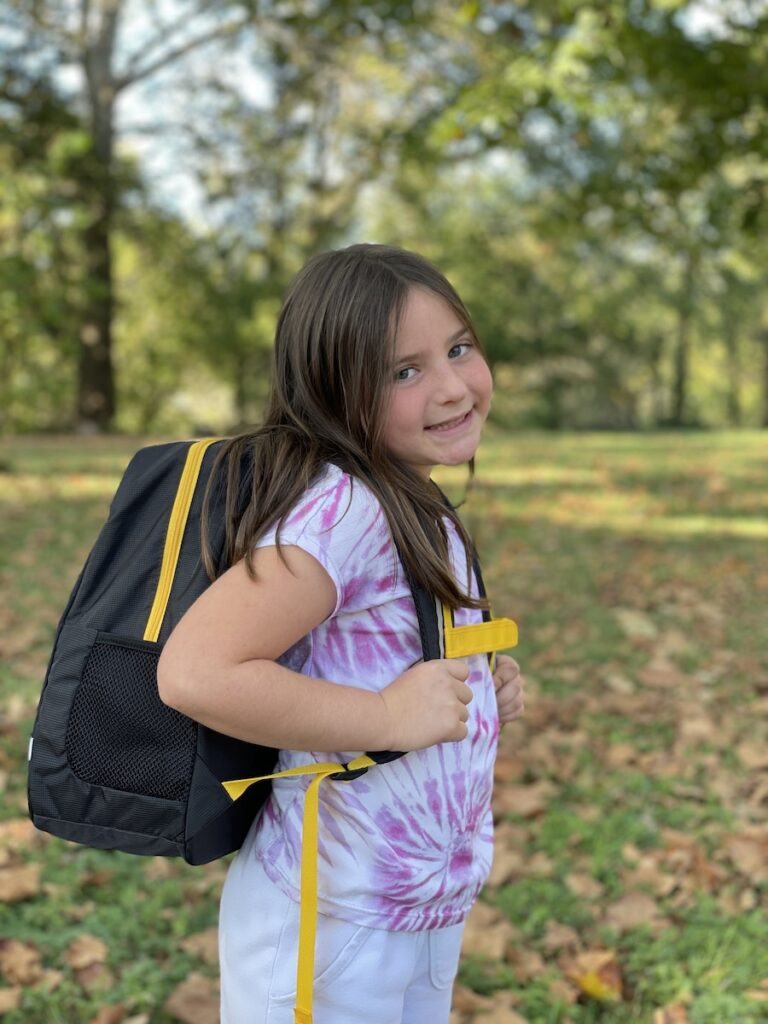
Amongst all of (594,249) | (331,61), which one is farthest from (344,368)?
(594,249)

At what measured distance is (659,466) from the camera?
40.5 ft

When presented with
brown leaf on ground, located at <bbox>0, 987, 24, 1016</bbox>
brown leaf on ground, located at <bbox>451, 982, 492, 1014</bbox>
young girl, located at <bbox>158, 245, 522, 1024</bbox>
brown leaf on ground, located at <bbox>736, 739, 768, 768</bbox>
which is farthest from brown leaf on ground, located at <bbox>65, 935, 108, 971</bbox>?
brown leaf on ground, located at <bbox>736, 739, 768, 768</bbox>

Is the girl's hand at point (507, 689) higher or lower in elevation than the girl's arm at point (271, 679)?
lower

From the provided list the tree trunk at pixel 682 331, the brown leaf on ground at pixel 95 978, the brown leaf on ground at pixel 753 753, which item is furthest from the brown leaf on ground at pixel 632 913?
the tree trunk at pixel 682 331

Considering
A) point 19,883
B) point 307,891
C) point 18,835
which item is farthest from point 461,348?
point 18,835

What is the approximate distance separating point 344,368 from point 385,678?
431mm

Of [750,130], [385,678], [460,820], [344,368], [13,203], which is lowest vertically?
[460,820]

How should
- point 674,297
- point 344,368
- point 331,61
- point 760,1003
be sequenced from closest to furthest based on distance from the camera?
point 344,368, point 760,1003, point 331,61, point 674,297

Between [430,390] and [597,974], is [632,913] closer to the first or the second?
[597,974]

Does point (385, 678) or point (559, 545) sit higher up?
point (385, 678)

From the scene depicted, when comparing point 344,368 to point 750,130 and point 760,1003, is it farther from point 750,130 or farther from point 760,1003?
point 750,130

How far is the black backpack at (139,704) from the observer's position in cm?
139

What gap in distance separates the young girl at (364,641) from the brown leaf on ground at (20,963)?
132cm

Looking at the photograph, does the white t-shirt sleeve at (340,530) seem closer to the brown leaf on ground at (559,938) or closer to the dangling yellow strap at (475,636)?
the dangling yellow strap at (475,636)
